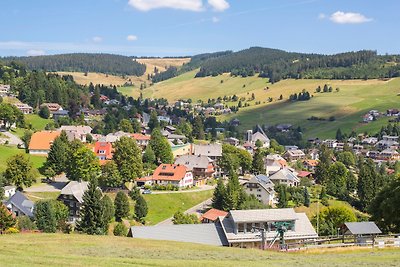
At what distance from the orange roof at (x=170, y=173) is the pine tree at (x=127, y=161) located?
5.71 metres

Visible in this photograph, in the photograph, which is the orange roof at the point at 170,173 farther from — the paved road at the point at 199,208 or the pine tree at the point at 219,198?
the pine tree at the point at 219,198

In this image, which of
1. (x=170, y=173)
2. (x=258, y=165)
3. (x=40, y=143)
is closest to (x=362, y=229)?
(x=170, y=173)

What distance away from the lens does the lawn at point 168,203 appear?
69375mm

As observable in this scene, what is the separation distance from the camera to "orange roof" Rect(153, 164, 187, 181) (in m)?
82.8

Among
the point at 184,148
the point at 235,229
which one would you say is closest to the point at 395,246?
the point at 235,229

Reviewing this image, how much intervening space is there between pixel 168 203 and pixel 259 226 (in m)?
25.2

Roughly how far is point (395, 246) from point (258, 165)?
6889cm

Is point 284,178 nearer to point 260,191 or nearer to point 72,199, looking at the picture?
point 260,191

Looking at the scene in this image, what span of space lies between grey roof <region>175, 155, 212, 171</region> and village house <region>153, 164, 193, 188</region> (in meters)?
6.03

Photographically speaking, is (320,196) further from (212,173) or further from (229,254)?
(229,254)

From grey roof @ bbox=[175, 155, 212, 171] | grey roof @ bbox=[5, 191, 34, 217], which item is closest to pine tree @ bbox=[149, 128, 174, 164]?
grey roof @ bbox=[175, 155, 212, 171]

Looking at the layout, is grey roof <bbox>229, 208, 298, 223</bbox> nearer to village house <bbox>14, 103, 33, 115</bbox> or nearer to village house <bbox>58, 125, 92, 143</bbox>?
village house <bbox>58, 125, 92, 143</bbox>

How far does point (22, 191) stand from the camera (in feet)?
221

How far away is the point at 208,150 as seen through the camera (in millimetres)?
106875
